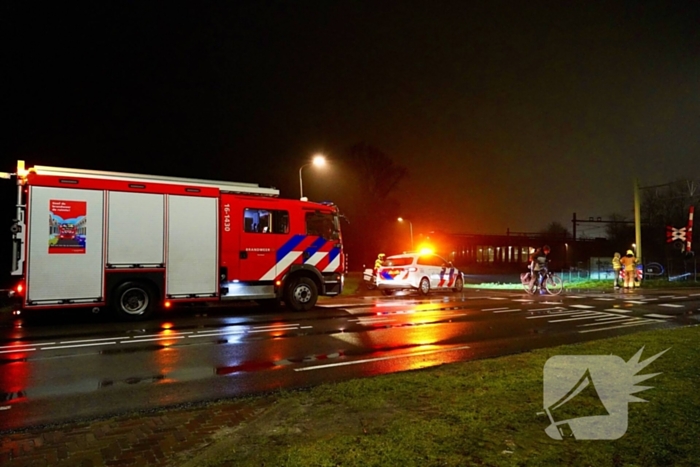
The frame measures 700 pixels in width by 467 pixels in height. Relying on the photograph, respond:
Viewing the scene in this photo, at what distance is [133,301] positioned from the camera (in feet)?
40.4

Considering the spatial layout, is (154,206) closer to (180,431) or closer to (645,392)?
(180,431)

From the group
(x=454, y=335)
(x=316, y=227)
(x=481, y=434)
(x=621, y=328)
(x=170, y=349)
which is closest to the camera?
(x=481, y=434)

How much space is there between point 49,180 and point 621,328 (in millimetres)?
12881

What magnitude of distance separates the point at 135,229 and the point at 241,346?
5.03 meters

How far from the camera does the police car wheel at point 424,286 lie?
20750 mm

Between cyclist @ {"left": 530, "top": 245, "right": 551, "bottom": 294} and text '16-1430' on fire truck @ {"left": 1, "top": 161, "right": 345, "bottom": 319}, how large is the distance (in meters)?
8.25

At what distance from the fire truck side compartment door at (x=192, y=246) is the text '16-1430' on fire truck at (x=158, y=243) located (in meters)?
0.02

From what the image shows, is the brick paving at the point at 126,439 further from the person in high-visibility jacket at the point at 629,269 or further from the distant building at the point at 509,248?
the distant building at the point at 509,248

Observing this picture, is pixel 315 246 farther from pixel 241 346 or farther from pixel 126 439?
pixel 126 439

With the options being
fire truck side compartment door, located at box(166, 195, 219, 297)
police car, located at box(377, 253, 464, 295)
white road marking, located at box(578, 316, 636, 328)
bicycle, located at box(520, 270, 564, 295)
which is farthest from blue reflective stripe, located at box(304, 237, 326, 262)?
bicycle, located at box(520, 270, 564, 295)

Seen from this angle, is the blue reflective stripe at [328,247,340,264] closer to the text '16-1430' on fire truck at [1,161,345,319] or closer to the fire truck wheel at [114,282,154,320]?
the text '16-1430' on fire truck at [1,161,345,319]

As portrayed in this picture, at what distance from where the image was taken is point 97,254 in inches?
470

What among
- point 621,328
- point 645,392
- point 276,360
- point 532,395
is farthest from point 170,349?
point 621,328

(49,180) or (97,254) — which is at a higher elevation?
(49,180)
